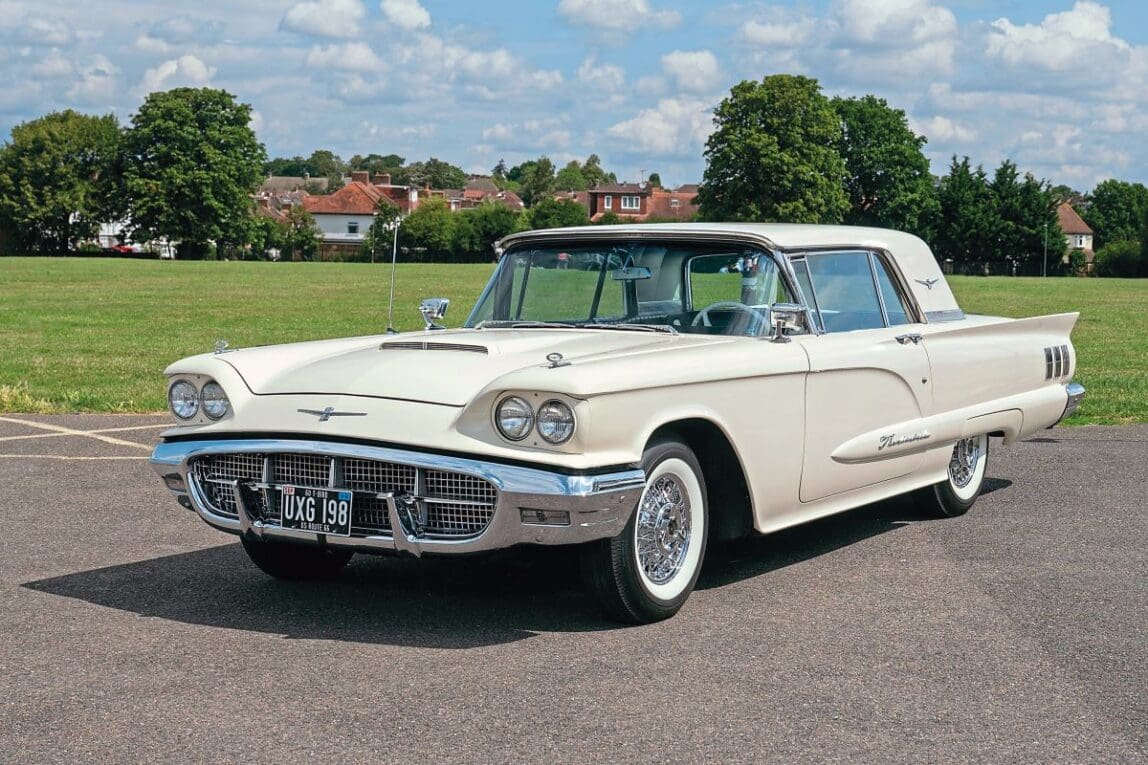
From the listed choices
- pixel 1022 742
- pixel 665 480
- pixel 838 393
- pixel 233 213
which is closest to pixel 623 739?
pixel 1022 742

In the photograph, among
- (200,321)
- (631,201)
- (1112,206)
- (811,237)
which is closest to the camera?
(811,237)

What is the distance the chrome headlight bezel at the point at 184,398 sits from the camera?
5.85m

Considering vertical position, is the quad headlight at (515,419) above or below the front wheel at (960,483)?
above

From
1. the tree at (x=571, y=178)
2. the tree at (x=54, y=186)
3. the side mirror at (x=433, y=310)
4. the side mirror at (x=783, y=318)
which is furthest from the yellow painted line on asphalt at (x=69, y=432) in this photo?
the tree at (x=571, y=178)

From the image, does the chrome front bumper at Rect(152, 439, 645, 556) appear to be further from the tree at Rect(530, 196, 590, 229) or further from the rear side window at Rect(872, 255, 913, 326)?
the tree at Rect(530, 196, 590, 229)

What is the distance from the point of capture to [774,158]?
8088 centimetres

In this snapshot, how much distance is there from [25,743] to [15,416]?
8463mm

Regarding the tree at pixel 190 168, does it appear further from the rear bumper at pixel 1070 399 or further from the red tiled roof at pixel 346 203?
the rear bumper at pixel 1070 399

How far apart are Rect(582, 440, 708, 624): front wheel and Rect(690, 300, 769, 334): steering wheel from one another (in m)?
0.94

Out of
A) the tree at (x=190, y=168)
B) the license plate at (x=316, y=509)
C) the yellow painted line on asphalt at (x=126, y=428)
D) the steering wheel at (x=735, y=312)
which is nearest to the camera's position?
the license plate at (x=316, y=509)

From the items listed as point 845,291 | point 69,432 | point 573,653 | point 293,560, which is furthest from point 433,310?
point 69,432

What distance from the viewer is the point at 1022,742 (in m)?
4.11

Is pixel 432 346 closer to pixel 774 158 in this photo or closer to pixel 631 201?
pixel 774 158

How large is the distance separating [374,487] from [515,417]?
1.90 feet
